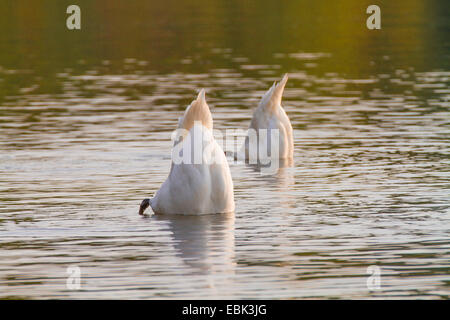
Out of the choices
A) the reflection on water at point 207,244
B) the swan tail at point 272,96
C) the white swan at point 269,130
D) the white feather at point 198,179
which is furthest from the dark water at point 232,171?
the swan tail at point 272,96

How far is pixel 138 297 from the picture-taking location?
11141 millimetres

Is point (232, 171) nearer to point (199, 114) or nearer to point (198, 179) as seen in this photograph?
point (199, 114)

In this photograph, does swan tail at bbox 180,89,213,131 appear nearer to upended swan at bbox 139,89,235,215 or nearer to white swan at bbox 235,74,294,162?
upended swan at bbox 139,89,235,215

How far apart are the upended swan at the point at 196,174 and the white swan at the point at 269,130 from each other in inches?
214

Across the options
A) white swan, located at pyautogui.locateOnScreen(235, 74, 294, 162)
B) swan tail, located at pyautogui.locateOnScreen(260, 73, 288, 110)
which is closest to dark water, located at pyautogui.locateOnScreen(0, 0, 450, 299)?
white swan, located at pyautogui.locateOnScreen(235, 74, 294, 162)

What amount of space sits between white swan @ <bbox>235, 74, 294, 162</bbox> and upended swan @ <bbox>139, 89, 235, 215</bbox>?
17.9ft

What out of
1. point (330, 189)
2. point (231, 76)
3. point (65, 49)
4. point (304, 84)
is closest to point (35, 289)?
point (330, 189)

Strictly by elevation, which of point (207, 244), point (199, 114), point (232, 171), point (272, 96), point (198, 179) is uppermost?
point (199, 114)

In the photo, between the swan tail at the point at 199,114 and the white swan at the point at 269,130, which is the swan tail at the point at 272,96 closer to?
the white swan at the point at 269,130

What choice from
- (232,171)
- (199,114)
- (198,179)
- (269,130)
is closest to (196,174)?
(198,179)

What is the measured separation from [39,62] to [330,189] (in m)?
24.4

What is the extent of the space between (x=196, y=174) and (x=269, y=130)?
260 inches

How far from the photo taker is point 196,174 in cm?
1463

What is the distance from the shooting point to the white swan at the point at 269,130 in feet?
68.1
